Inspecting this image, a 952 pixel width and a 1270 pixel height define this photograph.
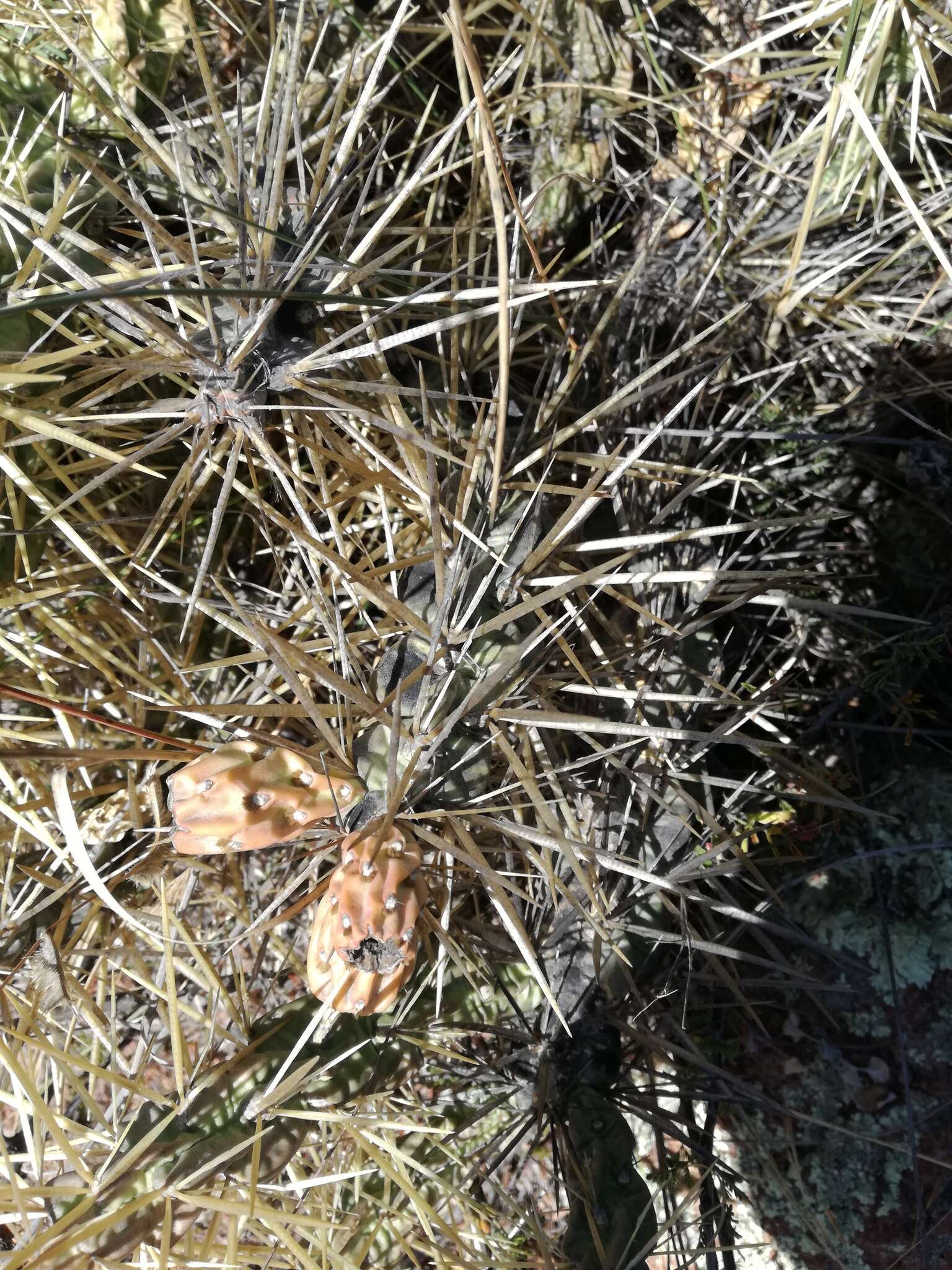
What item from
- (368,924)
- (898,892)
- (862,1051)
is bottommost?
(862,1051)

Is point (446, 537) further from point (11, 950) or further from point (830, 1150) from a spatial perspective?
point (830, 1150)

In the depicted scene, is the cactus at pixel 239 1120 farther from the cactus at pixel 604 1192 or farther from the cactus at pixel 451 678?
the cactus at pixel 451 678

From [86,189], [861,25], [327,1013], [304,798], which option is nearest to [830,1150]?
[327,1013]

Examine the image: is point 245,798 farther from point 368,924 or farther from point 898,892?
point 898,892

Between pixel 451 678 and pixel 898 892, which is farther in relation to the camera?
pixel 898 892

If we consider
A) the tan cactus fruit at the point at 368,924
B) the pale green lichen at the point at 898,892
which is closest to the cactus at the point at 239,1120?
the tan cactus fruit at the point at 368,924


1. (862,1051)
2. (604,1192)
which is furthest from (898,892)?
(604,1192)
